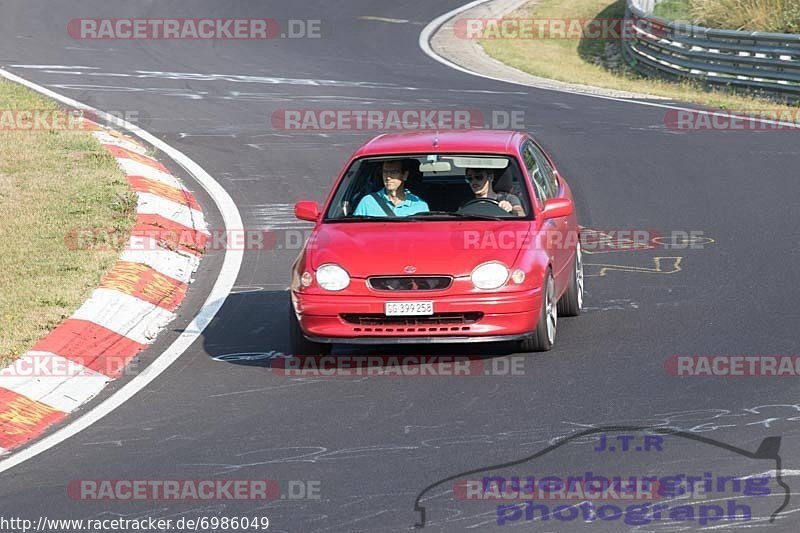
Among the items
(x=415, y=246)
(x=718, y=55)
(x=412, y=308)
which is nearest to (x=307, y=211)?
(x=415, y=246)

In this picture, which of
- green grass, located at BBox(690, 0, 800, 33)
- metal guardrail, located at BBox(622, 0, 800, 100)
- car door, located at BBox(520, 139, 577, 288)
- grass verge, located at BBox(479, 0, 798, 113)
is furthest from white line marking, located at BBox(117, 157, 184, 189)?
green grass, located at BBox(690, 0, 800, 33)

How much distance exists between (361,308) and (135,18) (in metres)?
26.2

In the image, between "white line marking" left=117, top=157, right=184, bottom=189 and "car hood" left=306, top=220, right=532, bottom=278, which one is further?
"white line marking" left=117, top=157, right=184, bottom=189

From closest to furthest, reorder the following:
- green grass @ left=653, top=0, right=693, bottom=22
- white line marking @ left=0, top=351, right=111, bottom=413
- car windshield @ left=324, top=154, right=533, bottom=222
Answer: white line marking @ left=0, top=351, right=111, bottom=413 < car windshield @ left=324, top=154, right=533, bottom=222 < green grass @ left=653, top=0, right=693, bottom=22

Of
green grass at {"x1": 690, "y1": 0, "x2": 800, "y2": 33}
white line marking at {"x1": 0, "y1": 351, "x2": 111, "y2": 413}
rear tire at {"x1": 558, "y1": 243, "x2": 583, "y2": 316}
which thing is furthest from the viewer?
green grass at {"x1": 690, "y1": 0, "x2": 800, "y2": 33}

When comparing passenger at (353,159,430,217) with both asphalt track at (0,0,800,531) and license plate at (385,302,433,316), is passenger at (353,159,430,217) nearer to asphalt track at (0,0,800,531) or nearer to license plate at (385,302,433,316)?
asphalt track at (0,0,800,531)

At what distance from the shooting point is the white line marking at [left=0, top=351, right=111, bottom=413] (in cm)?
916

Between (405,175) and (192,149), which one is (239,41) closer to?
(192,149)

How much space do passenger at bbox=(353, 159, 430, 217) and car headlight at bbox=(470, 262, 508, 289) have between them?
1.17 metres

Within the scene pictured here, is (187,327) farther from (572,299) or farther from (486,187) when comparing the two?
(572,299)

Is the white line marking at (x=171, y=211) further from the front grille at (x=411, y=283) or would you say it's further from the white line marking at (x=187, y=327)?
the front grille at (x=411, y=283)

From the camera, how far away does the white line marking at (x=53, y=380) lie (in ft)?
30.0

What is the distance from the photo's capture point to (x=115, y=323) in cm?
1075

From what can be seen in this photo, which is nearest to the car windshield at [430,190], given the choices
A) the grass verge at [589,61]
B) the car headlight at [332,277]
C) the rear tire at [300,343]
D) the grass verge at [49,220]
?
the car headlight at [332,277]
